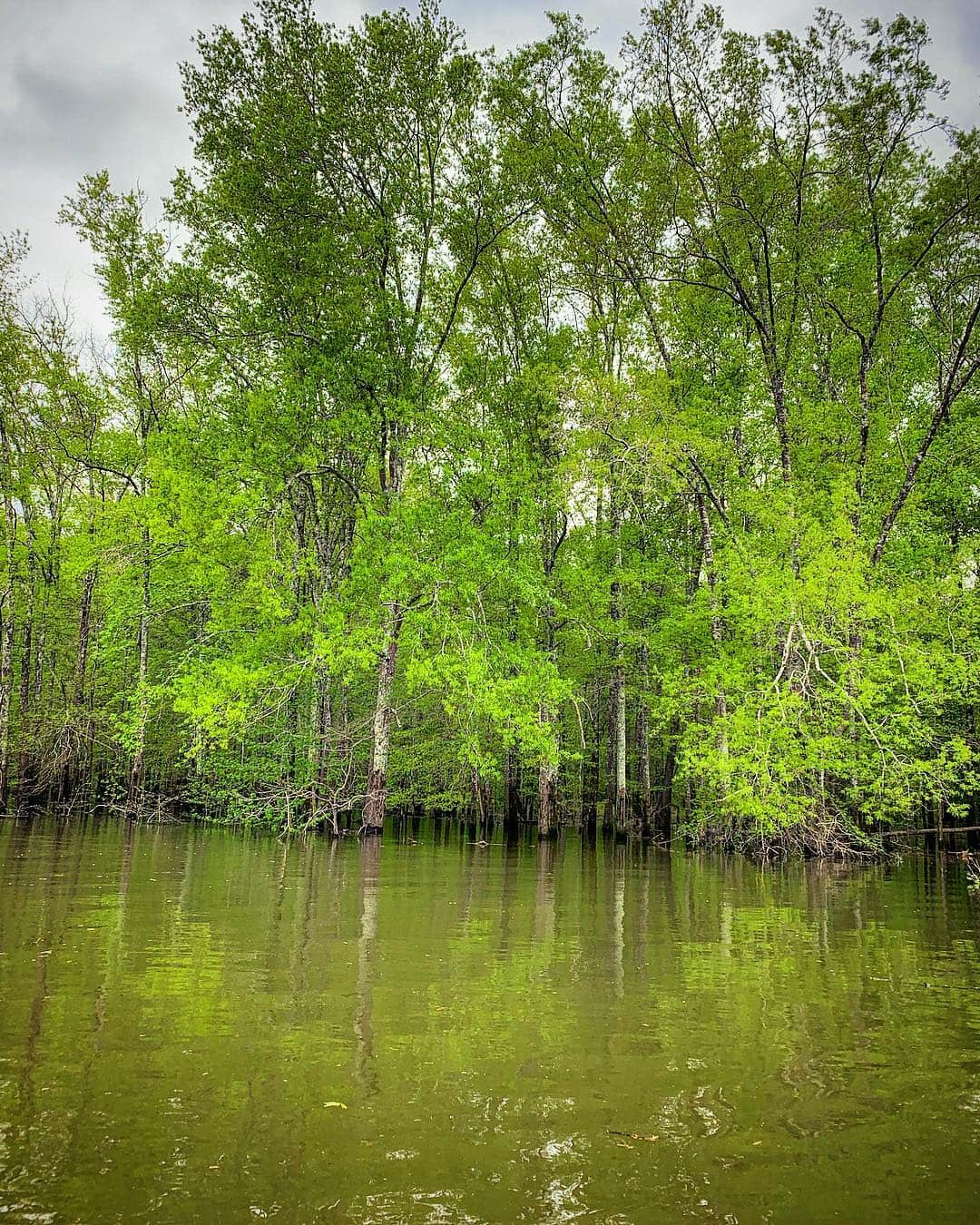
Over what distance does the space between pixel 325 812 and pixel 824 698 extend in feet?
45.4

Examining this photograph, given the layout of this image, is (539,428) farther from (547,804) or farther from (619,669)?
(547,804)

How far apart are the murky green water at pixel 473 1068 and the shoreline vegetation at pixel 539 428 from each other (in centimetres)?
898

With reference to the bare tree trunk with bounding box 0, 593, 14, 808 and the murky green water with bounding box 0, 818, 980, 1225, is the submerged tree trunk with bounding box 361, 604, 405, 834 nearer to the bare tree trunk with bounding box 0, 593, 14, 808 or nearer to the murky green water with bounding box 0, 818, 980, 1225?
the bare tree trunk with bounding box 0, 593, 14, 808

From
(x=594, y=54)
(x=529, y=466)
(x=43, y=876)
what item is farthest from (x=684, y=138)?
(x=43, y=876)

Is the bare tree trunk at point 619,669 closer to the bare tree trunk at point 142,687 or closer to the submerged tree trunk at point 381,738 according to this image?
the submerged tree trunk at point 381,738

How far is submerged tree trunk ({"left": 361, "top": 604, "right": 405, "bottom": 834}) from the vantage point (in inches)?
861

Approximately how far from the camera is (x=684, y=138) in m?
21.0

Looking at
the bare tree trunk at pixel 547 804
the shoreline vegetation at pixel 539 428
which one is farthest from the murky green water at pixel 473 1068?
the bare tree trunk at pixel 547 804

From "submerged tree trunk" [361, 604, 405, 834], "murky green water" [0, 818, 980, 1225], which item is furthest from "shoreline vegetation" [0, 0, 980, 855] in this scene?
"murky green water" [0, 818, 980, 1225]

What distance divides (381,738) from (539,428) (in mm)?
12877

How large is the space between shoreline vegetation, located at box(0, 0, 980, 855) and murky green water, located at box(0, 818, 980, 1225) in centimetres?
898

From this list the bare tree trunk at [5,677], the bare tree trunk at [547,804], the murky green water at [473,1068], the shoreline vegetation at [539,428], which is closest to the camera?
the murky green water at [473,1068]

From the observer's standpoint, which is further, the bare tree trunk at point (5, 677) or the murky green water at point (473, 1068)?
the bare tree trunk at point (5, 677)

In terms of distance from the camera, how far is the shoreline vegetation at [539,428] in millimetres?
18391
